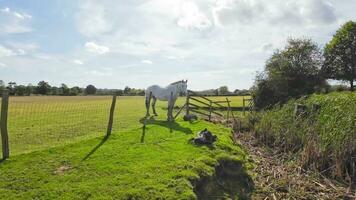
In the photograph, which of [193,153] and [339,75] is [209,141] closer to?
[193,153]

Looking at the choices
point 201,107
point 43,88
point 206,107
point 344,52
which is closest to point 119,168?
point 201,107

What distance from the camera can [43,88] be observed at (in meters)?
86.0

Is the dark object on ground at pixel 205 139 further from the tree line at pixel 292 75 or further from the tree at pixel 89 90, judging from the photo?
the tree at pixel 89 90

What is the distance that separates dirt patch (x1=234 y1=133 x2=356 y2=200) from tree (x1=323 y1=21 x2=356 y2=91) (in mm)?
26971

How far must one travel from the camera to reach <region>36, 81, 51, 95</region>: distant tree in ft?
279

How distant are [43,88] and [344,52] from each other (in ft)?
225

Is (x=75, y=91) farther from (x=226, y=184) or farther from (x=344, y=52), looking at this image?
(x=226, y=184)

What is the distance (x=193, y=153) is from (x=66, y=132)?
693cm

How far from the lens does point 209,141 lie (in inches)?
507

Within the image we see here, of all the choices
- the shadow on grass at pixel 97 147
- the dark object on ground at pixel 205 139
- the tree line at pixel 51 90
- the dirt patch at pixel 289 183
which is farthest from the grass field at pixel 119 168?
the tree line at pixel 51 90

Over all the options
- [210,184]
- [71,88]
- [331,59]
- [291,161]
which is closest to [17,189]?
[210,184]

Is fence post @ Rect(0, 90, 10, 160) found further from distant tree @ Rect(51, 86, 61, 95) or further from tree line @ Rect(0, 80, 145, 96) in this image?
distant tree @ Rect(51, 86, 61, 95)

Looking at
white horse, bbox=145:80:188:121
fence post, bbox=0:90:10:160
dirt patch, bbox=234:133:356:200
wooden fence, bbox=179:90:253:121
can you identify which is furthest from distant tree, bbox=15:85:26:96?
dirt patch, bbox=234:133:356:200

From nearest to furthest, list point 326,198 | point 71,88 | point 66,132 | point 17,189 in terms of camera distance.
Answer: point 17,189, point 326,198, point 66,132, point 71,88
